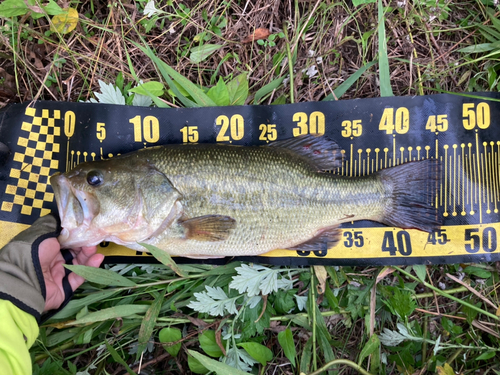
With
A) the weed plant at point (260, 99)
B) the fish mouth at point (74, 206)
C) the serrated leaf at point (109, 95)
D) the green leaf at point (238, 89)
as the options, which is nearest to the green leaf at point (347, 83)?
the weed plant at point (260, 99)

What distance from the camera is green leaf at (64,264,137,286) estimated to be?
7.58 feet

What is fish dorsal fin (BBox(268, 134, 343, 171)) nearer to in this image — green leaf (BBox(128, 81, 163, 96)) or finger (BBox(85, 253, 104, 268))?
green leaf (BBox(128, 81, 163, 96))

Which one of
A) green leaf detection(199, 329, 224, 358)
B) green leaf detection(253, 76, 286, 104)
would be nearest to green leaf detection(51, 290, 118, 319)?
green leaf detection(199, 329, 224, 358)

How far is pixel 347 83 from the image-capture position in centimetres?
278

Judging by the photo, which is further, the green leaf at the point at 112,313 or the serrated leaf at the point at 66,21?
the serrated leaf at the point at 66,21

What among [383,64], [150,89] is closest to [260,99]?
[150,89]

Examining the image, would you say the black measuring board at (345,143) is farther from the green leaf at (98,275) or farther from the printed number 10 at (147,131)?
the green leaf at (98,275)

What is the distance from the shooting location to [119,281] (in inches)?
97.2

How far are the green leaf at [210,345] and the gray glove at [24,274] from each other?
1.18m

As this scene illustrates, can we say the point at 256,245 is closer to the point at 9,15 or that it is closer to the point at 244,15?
the point at 244,15

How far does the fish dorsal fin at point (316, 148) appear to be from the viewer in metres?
2.61

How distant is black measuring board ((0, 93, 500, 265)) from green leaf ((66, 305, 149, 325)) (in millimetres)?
387

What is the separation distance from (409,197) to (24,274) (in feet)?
9.59

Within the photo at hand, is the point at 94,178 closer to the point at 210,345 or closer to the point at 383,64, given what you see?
the point at 210,345
